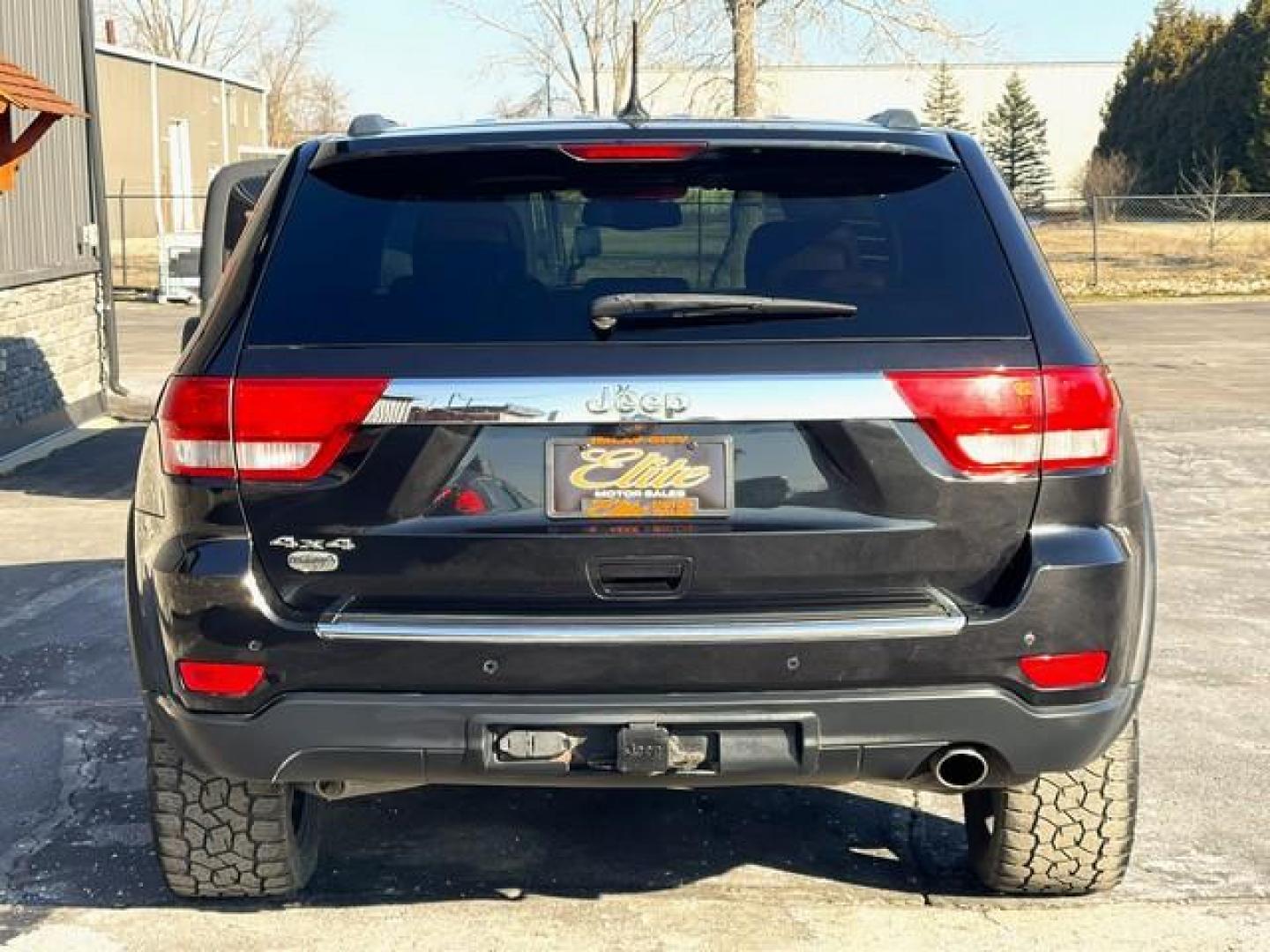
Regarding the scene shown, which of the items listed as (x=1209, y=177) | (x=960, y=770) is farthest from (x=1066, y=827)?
(x=1209, y=177)

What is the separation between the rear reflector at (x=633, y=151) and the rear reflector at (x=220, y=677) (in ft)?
3.91

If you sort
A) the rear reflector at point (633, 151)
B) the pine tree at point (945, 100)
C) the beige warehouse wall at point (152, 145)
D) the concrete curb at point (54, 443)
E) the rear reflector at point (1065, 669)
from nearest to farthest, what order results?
1. the rear reflector at point (1065, 669)
2. the rear reflector at point (633, 151)
3. the concrete curb at point (54, 443)
4. the beige warehouse wall at point (152, 145)
5. the pine tree at point (945, 100)

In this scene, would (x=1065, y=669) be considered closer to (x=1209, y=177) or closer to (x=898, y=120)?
(x=898, y=120)

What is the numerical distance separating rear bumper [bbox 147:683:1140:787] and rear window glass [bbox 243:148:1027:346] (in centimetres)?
69

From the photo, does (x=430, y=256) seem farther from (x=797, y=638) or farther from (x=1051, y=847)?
(x=1051, y=847)

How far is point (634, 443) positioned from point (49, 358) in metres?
11.5

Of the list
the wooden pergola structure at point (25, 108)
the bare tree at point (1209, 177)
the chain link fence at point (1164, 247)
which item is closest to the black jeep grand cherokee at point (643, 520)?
the wooden pergola structure at point (25, 108)

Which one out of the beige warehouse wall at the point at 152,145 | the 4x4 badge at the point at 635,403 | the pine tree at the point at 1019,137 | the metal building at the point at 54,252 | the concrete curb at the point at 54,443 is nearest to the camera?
the 4x4 badge at the point at 635,403

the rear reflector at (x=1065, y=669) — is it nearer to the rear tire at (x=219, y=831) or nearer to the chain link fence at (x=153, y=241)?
the rear tire at (x=219, y=831)

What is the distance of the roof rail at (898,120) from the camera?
3.61 m

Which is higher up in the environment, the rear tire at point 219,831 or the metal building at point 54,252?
the metal building at point 54,252

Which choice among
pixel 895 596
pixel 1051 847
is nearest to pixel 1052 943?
pixel 1051 847

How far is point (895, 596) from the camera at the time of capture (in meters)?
3.21

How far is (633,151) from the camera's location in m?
3.38
